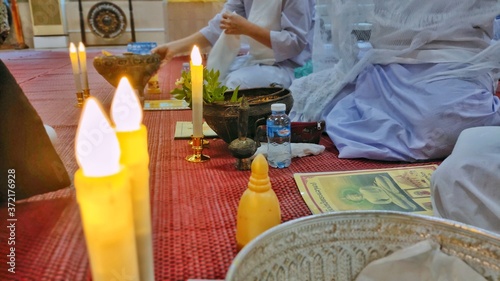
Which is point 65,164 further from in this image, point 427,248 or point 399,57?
point 399,57

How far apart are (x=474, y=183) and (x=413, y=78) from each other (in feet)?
1.90

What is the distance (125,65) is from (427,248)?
3.87 feet

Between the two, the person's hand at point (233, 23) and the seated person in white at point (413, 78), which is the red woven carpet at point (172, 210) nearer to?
the seated person in white at point (413, 78)

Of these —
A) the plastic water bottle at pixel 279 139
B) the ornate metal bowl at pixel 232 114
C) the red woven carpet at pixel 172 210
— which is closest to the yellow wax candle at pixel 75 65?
the red woven carpet at pixel 172 210

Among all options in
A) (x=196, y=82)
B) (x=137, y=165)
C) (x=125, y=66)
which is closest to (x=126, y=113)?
(x=137, y=165)

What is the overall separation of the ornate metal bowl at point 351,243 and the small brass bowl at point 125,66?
3.52 feet

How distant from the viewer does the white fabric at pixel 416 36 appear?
1111mm

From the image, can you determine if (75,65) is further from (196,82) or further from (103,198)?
(103,198)

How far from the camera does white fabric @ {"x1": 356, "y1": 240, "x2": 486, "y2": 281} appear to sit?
1.27 ft

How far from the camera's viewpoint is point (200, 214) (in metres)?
0.74

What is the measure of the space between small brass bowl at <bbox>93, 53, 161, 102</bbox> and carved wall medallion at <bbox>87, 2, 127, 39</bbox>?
15.6 ft

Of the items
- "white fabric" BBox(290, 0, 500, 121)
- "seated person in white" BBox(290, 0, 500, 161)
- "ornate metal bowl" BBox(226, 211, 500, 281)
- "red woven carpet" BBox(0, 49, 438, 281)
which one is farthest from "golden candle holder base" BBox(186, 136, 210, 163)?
"ornate metal bowl" BBox(226, 211, 500, 281)

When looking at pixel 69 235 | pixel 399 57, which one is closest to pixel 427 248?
pixel 69 235

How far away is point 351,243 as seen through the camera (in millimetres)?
410
